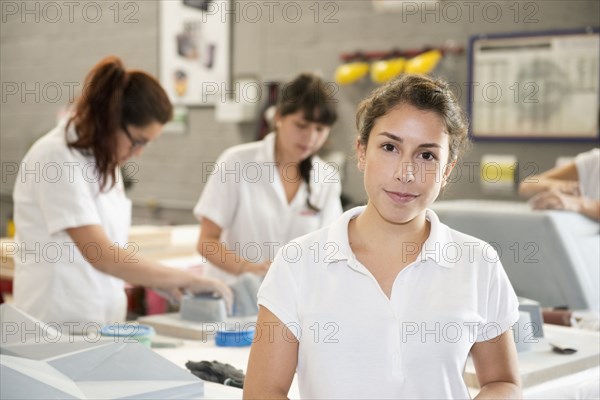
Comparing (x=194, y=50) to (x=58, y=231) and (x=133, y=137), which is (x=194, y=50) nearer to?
(x=133, y=137)

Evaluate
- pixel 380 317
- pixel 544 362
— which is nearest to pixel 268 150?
pixel 544 362

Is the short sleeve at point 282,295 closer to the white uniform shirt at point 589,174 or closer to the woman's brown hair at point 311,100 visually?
the woman's brown hair at point 311,100

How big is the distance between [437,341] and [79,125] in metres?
1.51

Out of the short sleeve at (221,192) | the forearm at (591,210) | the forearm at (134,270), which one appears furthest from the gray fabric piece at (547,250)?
the forearm at (134,270)

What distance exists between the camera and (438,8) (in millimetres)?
4293

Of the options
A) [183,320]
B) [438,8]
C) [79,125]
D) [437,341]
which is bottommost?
[183,320]

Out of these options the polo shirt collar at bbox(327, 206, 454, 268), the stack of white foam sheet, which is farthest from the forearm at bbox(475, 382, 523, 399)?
the stack of white foam sheet

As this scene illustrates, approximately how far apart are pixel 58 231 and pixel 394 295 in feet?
4.52

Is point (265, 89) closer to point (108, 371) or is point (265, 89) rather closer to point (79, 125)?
point (79, 125)

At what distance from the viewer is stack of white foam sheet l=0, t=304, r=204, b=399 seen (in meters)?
1.58

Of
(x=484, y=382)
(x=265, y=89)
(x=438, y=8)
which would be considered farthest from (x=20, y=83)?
(x=484, y=382)

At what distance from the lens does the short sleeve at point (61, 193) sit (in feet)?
8.17

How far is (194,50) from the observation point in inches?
219

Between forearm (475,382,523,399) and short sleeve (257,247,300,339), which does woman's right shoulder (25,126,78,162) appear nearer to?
short sleeve (257,247,300,339)
